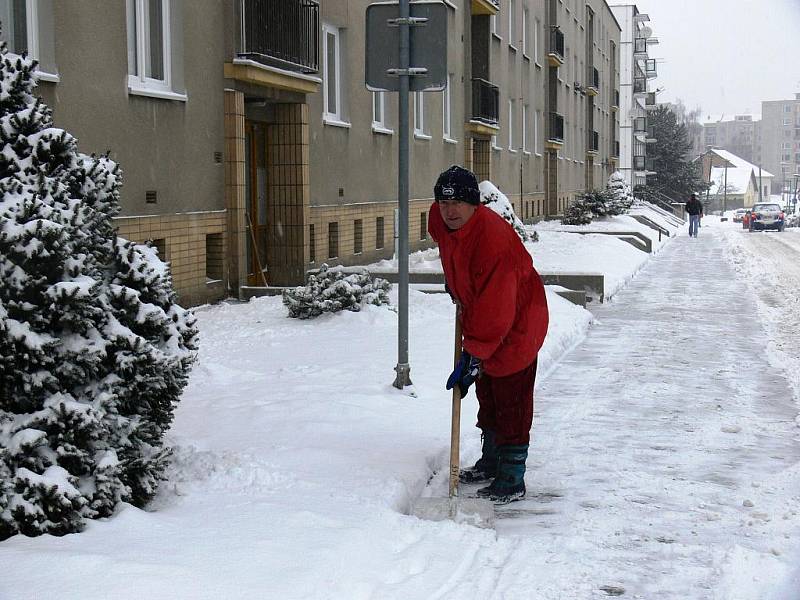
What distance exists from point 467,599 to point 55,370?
1880 millimetres

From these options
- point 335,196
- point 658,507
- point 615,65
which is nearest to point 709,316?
point 335,196

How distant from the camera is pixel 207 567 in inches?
156

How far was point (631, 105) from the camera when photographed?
88250mm

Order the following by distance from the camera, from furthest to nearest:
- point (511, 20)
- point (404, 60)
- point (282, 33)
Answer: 1. point (511, 20)
2. point (282, 33)
3. point (404, 60)

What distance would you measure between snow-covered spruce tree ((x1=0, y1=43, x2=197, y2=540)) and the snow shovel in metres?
1.27

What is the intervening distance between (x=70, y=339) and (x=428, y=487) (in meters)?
2.19

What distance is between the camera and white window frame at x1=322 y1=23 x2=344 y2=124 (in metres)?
17.4

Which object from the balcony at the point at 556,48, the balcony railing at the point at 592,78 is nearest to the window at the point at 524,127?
the balcony at the point at 556,48

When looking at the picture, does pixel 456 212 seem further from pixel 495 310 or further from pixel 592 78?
pixel 592 78

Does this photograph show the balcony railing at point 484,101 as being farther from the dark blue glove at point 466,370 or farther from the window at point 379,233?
the dark blue glove at point 466,370

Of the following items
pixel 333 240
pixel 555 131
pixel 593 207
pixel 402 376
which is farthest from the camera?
pixel 555 131

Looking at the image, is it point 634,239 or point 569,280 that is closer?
point 569,280

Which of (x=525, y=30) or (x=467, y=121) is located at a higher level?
(x=525, y=30)

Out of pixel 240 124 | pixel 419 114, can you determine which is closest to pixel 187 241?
pixel 240 124
